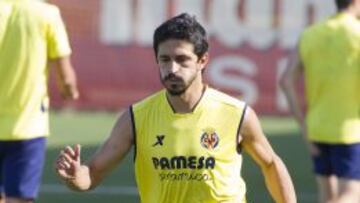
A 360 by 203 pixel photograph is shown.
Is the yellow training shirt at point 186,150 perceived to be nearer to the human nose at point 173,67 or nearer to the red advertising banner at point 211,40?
the human nose at point 173,67

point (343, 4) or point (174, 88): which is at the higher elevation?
point (174, 88)

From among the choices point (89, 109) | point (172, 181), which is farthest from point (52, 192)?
point (89, 109)

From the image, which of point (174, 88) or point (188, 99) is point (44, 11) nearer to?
point (188, 99)

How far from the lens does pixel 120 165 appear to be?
1638cm

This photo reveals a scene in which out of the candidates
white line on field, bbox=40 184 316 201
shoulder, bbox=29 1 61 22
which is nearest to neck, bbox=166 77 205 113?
shoulder, bbox=29 1 61 22

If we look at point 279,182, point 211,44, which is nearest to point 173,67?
point 279,182

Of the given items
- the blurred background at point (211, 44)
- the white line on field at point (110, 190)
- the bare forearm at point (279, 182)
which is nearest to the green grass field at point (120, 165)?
the white line on field at point (110, 190)

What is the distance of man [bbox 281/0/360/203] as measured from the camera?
10578mm

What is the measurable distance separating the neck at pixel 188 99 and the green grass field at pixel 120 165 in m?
6.16

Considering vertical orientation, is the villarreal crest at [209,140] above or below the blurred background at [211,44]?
above

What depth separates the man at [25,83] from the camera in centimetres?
1004

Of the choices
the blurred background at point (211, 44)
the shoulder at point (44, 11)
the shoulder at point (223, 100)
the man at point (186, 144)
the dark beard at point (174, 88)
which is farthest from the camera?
the blurred background at point (211, 44)

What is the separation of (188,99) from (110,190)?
721 centimetres

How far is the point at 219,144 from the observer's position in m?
7.46
